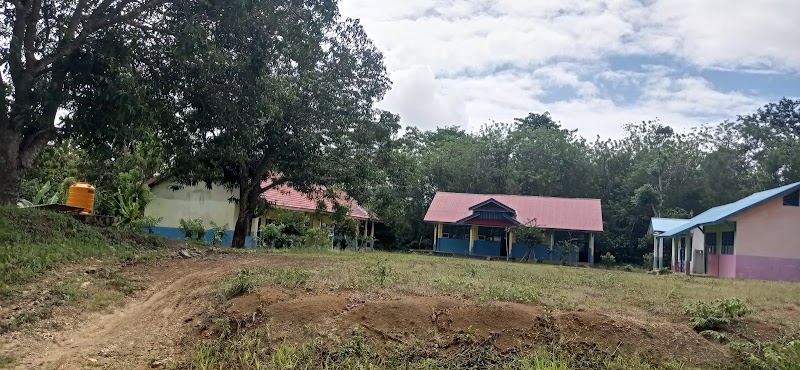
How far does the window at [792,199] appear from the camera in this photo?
24.1m

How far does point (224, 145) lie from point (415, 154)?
3625cm

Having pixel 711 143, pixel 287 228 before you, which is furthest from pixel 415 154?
pixel 287 228

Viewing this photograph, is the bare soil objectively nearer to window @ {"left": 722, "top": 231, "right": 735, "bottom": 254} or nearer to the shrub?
the shrub

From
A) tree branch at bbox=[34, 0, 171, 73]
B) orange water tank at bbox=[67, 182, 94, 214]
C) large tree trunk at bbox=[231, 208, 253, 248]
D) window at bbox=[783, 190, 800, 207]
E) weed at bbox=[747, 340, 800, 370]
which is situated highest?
tree branch at bbox=[34, 0, 171, 73]

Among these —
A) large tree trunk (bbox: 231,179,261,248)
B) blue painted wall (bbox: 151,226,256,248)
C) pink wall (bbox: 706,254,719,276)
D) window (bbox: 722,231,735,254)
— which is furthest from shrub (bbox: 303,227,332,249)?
pink wall (bbox: 706,254,719,276)

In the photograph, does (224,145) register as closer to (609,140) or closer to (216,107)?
(216,107)

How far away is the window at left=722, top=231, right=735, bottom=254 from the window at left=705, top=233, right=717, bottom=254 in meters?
1.33

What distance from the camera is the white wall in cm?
2900

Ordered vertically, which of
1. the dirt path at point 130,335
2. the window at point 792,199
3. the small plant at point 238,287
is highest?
the window at point 792,199

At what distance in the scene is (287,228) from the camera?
28.1m

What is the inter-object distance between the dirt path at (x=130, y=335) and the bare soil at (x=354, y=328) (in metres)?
0.01

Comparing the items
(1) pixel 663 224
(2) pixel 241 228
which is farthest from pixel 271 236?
(1) pixel 663 224

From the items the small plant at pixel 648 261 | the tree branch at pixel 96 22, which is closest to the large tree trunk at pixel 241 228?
the tree branch at pixel 96 22

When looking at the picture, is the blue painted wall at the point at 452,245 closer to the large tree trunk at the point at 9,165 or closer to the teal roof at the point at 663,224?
the teal roof at the point at 663,224
